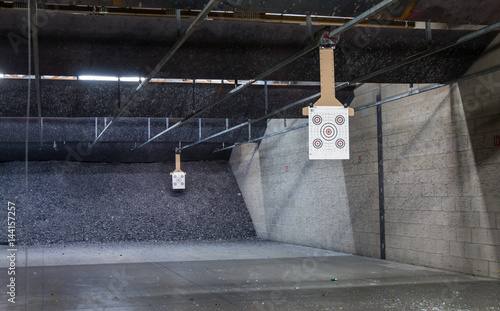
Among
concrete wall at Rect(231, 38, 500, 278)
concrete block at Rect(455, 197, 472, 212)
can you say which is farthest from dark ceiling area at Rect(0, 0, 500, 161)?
concrete block at Rect(455, 197, 472, 212)

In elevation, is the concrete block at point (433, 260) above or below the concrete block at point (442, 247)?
below

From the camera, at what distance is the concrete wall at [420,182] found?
7996 mm

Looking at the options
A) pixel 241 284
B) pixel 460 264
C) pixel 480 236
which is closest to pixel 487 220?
pixel 480 236

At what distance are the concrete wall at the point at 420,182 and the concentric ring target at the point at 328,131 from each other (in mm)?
3578

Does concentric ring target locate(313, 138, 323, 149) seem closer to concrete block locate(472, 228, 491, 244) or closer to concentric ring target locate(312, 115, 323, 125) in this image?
concentric ring target locate(312, 115, 323, 125)

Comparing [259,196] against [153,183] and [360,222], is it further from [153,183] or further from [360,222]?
[360,222]

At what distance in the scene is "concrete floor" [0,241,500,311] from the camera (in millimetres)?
6164

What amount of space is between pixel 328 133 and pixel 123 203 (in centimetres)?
1396

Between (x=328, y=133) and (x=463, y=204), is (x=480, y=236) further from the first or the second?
(x=328, y=133)

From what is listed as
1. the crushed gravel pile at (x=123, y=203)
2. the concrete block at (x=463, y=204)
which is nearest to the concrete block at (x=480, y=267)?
the concrete block at (x=463, y=204)

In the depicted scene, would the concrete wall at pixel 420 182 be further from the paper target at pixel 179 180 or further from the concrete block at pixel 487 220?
the paper target at pixel 179 180

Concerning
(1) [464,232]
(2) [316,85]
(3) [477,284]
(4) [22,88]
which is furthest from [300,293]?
(4) [22,88]

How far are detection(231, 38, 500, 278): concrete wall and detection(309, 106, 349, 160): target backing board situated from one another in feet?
11.5

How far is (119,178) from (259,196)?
19.9ft
